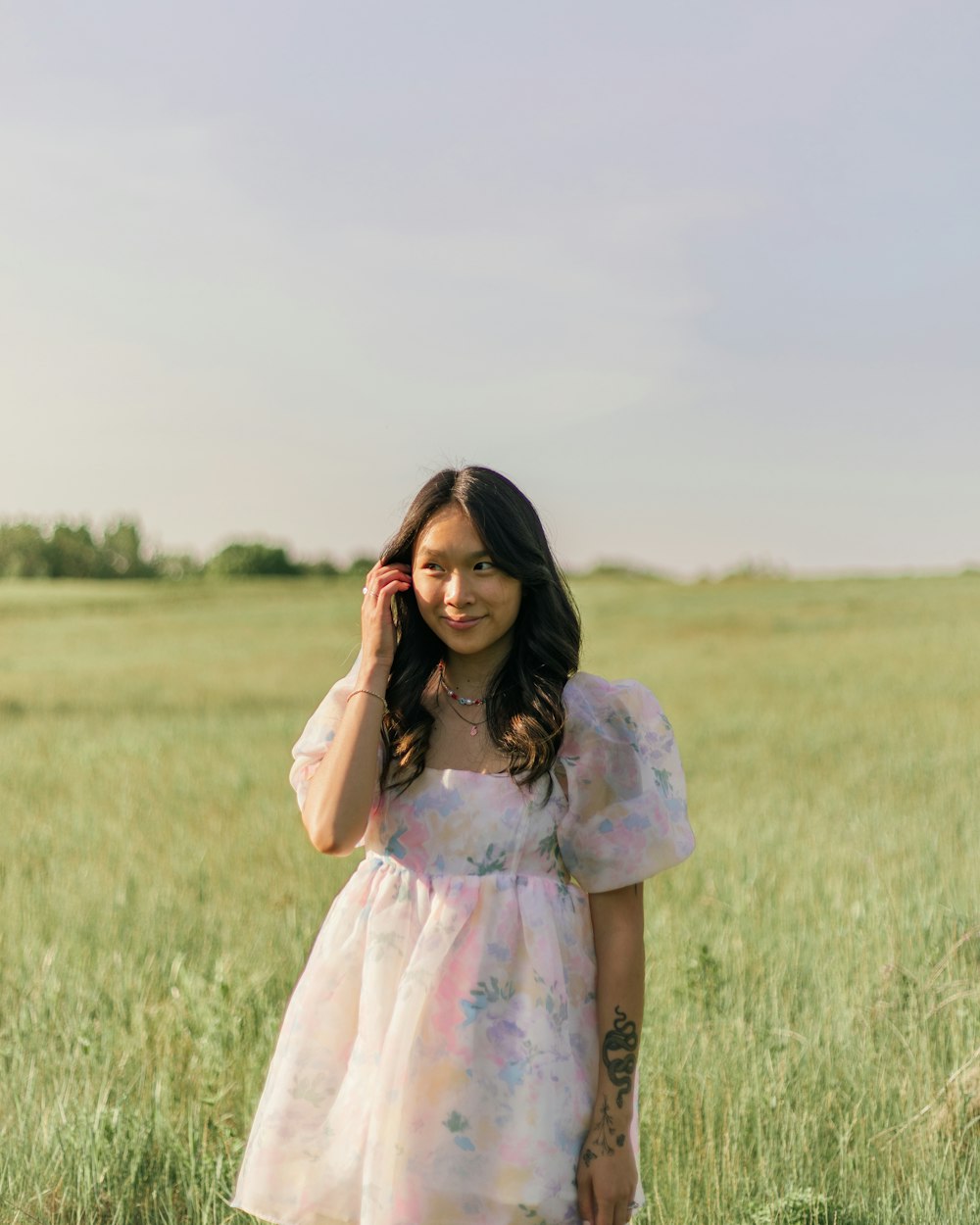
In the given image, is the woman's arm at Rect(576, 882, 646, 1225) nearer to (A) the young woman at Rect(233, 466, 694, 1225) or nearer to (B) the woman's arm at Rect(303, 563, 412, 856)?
(A) the young woman at Rect(233, 466, 694, 1225)

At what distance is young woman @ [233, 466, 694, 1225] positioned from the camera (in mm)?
2055

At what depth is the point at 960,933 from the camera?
16.9 feet

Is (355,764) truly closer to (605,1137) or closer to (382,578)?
(382,578)

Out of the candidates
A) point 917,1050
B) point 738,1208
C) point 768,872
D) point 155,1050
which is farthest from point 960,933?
point 155,1050

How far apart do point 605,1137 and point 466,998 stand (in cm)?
34

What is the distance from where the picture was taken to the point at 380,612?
2.23 m

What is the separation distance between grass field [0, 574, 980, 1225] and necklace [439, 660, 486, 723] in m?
0.28

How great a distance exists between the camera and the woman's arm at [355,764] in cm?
213

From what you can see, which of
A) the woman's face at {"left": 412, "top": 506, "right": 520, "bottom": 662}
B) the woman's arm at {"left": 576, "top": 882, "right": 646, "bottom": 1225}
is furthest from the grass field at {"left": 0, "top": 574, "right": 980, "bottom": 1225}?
the woman's arm at {"left": 576, "top": 882, "right": 646, "bottom": 1225}

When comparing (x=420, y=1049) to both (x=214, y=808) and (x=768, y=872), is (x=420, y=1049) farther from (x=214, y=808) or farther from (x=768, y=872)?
(x=214, y=808)

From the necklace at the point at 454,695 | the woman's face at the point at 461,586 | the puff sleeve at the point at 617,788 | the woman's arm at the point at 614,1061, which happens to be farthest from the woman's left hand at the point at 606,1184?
the woman's face at the point at 461,586

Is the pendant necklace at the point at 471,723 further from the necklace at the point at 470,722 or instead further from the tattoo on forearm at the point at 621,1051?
the tattoo on forearm at the point at 621,1051

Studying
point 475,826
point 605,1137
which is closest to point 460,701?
point 475,826

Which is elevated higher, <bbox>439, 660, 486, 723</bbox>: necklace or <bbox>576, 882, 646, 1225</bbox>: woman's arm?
<bbox>439, 660, 486, 723</bbox>: necklace
